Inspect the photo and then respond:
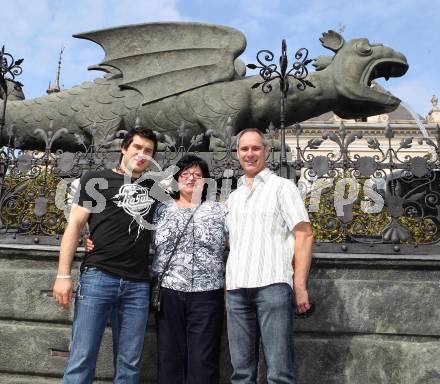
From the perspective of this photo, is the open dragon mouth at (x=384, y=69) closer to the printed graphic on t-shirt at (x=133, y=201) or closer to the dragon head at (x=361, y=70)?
the dragon head at (x=361, y=70)

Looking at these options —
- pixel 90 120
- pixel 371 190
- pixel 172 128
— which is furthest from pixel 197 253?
pixel 90 120

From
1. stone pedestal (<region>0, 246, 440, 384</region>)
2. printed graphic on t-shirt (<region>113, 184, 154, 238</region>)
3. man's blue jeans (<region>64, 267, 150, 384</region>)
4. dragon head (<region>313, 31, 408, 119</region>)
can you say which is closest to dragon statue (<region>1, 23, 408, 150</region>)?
dragon head (<region>313, 31, 408, 119</region>)

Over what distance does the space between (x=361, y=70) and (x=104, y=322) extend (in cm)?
487

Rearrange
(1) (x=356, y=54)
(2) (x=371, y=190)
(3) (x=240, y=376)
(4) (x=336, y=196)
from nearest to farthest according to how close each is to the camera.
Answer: (3) (x=240, y=376), (2) (x=371, y=190), (4) (x=336, y=196), (1) (x=356, y=54)

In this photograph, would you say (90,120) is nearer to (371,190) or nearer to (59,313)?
(59,313)

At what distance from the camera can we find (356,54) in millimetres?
5809

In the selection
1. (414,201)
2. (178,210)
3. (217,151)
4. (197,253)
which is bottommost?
(197,253)

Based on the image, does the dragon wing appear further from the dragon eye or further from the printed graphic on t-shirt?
the printed graphic on t-shirt

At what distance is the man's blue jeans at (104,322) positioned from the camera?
2361 millimetres

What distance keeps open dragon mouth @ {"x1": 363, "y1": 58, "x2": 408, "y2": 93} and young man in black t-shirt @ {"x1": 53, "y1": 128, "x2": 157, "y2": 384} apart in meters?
4.35

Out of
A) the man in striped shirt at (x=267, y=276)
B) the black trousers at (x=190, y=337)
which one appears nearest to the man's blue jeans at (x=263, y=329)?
the man in striped shirt at (x=267, y=276)

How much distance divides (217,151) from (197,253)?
120 inches

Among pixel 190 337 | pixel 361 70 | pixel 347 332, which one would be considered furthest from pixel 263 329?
pixel 361 70

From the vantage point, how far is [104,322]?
244cm
